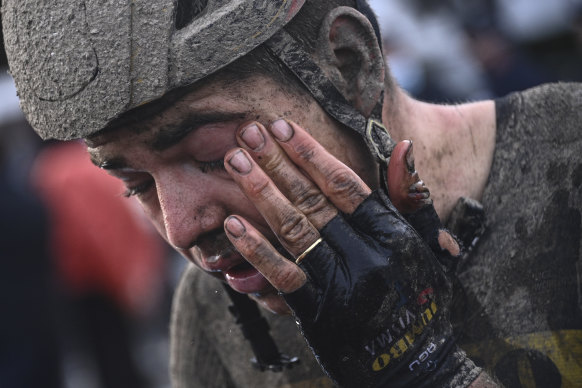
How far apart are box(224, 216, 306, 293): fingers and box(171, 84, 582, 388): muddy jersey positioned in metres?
0.62

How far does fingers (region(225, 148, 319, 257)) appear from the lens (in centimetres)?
179

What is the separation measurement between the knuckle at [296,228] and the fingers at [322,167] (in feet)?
0.34

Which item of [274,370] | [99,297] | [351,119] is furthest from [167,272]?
[351,119]

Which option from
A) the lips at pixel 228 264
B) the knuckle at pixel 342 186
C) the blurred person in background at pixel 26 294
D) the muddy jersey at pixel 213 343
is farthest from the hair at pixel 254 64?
the blurred person in background at pixel 26 294

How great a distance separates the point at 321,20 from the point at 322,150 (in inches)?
16.3

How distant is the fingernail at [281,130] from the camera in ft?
6.08

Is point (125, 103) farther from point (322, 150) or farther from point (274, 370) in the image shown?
point (274, 370)

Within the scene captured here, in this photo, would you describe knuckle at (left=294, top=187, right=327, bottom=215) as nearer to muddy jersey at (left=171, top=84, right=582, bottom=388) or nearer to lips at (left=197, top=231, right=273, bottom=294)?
lips at (left=197, top=231, right=273, bottom=294)

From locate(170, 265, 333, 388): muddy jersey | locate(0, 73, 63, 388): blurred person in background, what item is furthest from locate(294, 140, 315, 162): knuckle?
locate(0, 73, 63, 388): blurred person in background

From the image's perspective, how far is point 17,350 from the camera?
460 cm

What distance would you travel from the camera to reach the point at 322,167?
1835 mm

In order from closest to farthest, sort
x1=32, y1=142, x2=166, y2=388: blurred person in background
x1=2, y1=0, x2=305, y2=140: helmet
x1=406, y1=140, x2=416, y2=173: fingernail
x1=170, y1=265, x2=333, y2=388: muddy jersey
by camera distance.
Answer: x1=2, y1=0, x2=305, y2=140: helmet < x1=406, y1=140, x2=416, y2=173: fingernail < x1=170, y1=265, x2=333, y2=388: muddy jersey < x1=32, y1=142, x2=166, y2=388: blurred person in background

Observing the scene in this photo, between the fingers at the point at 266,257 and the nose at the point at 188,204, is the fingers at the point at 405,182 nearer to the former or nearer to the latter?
the fingers at the point at 266,257

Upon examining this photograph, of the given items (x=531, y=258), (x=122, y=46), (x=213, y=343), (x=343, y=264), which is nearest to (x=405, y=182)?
(x=343, y=264)
